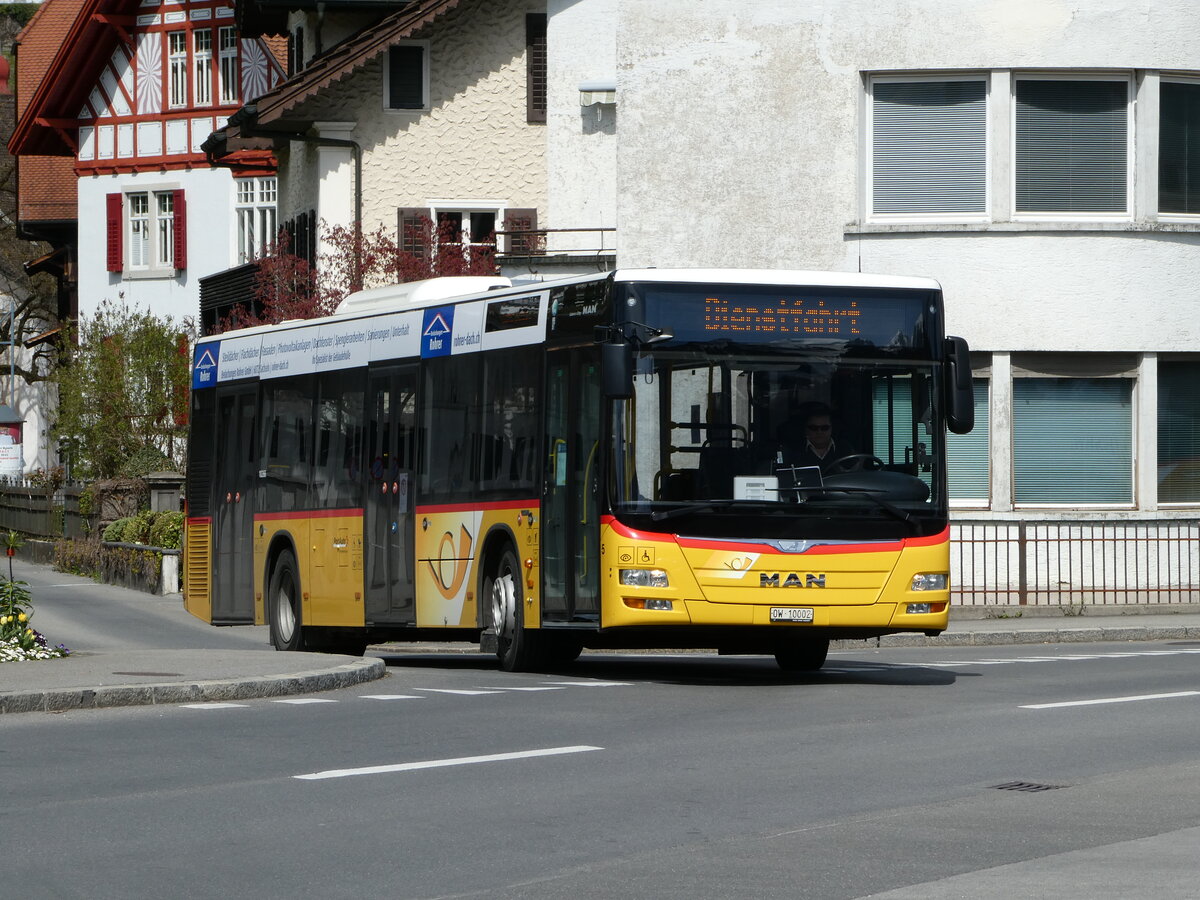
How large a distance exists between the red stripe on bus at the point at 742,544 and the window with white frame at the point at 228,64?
3713 cm

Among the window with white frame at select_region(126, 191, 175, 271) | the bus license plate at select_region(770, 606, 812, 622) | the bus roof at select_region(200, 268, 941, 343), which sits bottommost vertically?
the bus license plate at select_region(770, 606, 812, 622)

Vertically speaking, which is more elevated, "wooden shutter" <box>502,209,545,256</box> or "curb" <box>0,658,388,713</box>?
"wooden shutter" <box>502,209,545,256</box>

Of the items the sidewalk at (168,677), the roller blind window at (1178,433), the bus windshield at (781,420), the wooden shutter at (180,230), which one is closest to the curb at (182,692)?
the sidewalk at (168,677)

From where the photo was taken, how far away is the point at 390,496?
18.9 meters

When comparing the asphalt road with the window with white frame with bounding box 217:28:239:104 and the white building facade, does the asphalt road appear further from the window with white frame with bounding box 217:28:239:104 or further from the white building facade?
the window with white frame with bounding box 217:28:239:104

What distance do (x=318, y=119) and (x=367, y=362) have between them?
18410mm

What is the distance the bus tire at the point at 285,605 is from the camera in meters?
20.8

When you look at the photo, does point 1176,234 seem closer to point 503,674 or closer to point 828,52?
point 828,52

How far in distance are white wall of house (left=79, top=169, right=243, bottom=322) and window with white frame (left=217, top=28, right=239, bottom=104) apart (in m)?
1.76

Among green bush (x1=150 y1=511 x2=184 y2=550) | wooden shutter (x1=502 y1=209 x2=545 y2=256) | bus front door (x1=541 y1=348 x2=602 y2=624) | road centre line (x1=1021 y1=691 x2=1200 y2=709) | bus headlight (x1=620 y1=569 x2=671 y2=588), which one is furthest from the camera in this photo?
green bush (x1=150 y1=511 x2=184 y2=550)

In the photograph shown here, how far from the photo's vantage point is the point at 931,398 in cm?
1581

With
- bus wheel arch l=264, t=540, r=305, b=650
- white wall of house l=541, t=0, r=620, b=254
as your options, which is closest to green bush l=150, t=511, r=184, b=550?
white wall of house l=541, t=0, r=620, b=254

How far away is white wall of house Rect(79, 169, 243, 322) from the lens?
2023 inches

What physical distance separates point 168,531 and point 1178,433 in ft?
54.0
